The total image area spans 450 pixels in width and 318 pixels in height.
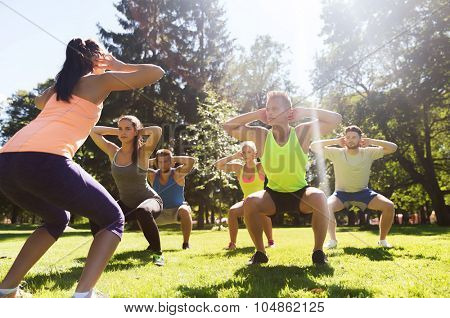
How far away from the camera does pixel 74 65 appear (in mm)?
3051

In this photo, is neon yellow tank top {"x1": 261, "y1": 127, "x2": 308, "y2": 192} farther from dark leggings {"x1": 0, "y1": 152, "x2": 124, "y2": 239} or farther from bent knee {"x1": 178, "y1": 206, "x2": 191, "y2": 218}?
bent knee {"x1": 178, "y1": 206, "x2": 191, "y2": 218}

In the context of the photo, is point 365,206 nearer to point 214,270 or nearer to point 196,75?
point 214,270

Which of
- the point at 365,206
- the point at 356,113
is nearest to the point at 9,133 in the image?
the point at 356,113

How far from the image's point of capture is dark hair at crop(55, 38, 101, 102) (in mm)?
2959

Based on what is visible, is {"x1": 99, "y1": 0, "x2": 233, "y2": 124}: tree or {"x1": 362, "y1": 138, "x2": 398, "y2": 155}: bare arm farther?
{"x1": 99, "y1": 0, "x2": 233, "y2": 124}: tree

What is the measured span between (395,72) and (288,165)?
2156 cm

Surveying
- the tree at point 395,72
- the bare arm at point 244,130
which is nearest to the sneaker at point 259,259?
the bare arm at point 244,130

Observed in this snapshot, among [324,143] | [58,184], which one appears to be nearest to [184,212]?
[324,143]

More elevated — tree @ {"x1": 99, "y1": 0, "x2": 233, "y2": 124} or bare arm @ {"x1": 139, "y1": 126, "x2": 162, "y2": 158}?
tree @ {"x1": 99, "y1": 0, "x2": 233, "y2": 124}

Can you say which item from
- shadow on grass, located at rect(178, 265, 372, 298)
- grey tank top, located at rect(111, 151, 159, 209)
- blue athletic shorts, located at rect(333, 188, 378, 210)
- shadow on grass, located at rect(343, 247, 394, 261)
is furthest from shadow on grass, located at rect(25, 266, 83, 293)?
blue athletic shorts, located at rect(333, 188, 378, 210)

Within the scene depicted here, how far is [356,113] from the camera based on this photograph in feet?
83.4

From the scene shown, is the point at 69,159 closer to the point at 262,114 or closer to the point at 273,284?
the point at 273,284
